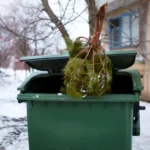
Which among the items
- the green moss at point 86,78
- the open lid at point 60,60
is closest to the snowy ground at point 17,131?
the open lid at point 60,60

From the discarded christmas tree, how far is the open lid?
198 mm

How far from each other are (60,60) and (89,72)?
650 millimetres

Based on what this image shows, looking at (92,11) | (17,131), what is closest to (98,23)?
(17,131)

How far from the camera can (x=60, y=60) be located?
2750mm

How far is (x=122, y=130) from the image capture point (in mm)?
2264

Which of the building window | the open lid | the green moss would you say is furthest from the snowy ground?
the building window

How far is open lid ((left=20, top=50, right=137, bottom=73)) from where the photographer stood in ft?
8.05

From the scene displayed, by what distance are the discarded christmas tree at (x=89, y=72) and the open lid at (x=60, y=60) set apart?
0.20m

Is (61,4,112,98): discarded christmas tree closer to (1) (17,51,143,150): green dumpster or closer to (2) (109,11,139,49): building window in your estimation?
(1) (17,51,143,150): green dumpster

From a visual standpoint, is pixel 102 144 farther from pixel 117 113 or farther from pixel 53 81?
pixel 53 81

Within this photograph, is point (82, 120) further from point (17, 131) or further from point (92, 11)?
point (92, 11)

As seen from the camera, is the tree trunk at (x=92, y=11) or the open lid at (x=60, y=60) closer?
the open lid at (x=60, y=60)

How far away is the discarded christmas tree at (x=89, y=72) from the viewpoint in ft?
7.17

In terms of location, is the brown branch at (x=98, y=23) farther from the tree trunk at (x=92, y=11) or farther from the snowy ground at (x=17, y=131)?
the tree trunk at (x=92, y=11)
